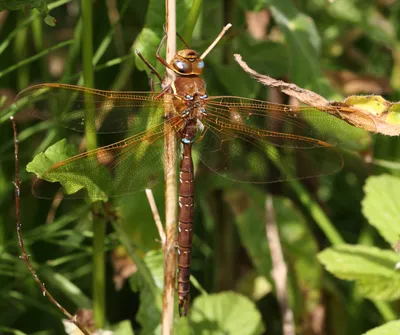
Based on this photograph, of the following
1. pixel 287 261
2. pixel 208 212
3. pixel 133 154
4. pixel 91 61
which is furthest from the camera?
pixel 208 212

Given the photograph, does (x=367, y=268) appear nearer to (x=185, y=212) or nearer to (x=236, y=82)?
(x=185, y=212)

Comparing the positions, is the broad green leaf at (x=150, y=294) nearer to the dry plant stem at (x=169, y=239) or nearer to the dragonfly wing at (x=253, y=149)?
the dry plant stem at (x=169, y=239)

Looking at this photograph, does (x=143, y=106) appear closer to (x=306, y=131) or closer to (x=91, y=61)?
(x=91, y=61)

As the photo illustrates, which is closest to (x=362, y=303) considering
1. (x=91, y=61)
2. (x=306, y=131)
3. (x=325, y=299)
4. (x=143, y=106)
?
(x=325, y=299)

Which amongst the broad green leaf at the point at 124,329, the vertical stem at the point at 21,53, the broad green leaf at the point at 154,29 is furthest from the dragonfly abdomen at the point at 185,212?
the vertical stem at the point at 21,53

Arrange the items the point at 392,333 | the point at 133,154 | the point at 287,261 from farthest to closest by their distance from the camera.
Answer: the point at 287,261 → the point at 133,154 → the point at 392,333

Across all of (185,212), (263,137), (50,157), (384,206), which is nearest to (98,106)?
(50,157)
